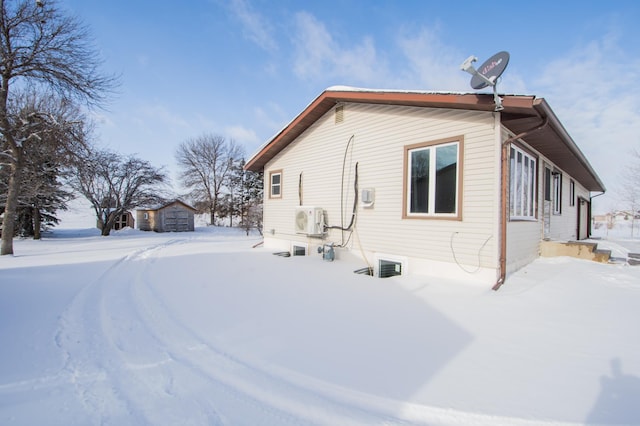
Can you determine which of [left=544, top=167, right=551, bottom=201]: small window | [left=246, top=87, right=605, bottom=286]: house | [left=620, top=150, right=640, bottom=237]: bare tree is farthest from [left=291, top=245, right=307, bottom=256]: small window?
[left=620, top=150, right=640, bottom=237]: bare tree

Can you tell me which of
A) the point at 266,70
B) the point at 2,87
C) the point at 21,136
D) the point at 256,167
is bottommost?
the point at 256,167

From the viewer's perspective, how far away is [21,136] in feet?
34.2

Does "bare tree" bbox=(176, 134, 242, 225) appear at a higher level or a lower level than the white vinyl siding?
higher

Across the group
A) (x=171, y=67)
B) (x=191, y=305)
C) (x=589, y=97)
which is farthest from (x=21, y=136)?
(x=589, y=97)

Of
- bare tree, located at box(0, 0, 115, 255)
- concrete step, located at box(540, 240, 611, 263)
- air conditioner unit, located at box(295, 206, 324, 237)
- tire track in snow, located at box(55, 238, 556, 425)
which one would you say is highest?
bare tree, located at box(0, 0, 115, 255)

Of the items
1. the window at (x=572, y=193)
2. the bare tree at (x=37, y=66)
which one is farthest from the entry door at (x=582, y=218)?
the bare tree at (x=37, y=66)

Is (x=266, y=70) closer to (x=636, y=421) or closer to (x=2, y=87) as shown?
(x=2, y=87)

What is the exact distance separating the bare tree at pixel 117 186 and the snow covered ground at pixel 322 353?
16454 millimetres

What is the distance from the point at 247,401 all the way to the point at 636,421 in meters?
2.63

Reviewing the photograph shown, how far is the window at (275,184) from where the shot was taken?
10.1 metres

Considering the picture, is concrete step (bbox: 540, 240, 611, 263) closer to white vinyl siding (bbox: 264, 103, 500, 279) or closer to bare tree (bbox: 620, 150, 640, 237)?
white vinyl siding (bbox: 264, 103, 500, 279)

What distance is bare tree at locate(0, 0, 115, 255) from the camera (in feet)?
31.1

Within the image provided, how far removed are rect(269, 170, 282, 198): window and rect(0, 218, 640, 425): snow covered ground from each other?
5.47 m

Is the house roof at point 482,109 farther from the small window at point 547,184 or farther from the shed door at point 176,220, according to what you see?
the shed door at point 176,220
